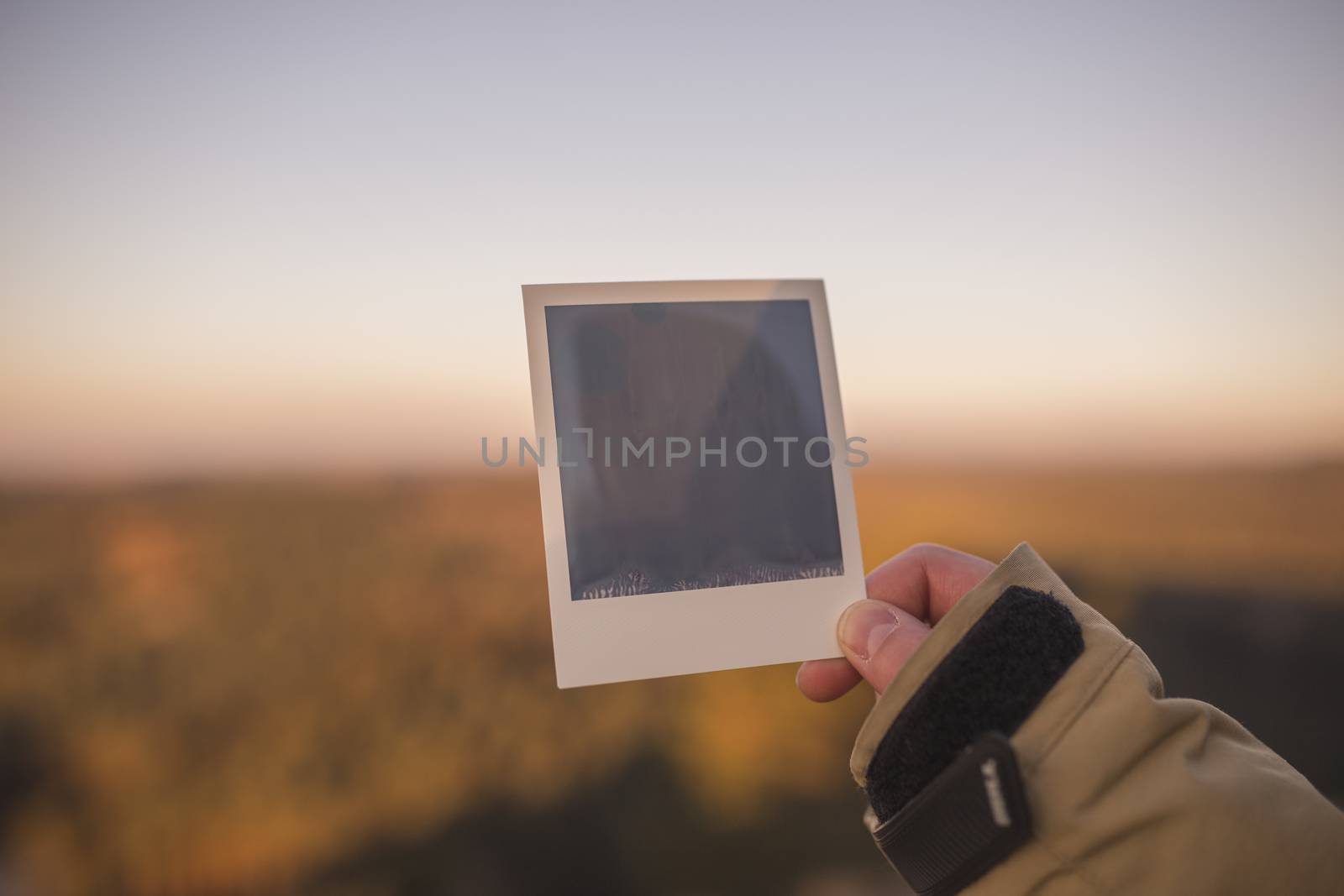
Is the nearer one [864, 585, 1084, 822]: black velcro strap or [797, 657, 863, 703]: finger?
[864, 585, 1084, 822]: black velcro strap

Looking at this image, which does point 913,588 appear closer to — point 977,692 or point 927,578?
point 927,578

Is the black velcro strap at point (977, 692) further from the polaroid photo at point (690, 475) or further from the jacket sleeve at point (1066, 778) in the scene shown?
the polaroid photo at point (690, 475)

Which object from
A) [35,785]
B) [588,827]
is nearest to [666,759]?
[588,827]

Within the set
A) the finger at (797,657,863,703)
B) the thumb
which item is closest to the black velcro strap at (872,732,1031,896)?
the thumb

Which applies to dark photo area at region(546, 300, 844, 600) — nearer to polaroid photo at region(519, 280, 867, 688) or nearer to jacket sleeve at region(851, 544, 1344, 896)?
polaroid photo at region(519, 280, 867, 688)

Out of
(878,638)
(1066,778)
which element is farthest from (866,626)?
(1066,778)
